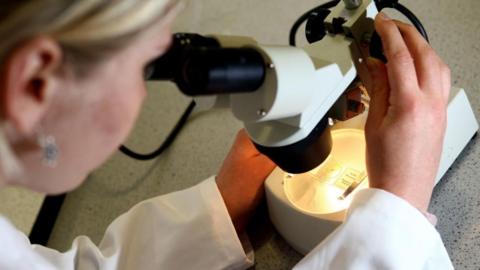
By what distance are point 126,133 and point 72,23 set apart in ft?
0.46

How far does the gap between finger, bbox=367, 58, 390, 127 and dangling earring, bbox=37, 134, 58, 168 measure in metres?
0.36

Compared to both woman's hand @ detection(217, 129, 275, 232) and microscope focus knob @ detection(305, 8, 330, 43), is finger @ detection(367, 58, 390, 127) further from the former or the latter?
woman's hand @ detection(217, 129, 275, 232)

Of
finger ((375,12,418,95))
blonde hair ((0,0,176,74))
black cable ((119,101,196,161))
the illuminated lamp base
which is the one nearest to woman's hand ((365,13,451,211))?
finger ((375,12,418,95))

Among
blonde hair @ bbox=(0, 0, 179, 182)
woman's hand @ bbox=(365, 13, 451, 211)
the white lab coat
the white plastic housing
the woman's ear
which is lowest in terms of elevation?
the white lab coat

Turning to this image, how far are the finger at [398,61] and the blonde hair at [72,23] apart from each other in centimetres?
33

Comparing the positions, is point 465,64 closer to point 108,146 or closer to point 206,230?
point 206,230

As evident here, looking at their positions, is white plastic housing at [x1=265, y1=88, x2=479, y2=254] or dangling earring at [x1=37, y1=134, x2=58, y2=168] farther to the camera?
white plastic housing at [x1=265, y1=88, x2=479, y2=254]

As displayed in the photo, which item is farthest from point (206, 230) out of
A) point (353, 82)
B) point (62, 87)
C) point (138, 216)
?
point (62, 87)

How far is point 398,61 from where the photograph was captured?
25.7 inches

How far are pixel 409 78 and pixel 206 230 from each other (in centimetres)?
36

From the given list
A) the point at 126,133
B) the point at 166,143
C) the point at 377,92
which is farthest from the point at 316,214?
the point at 166,143

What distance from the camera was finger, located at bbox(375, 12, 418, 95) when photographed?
0.65 m

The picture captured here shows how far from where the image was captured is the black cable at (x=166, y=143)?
43.0 inches

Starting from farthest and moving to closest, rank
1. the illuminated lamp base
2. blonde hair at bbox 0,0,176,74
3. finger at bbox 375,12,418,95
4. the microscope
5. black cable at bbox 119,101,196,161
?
black cable at bbox 119,101,196,161, the illuminated lamp base, finger at bbox 375,12,418,95, the microscope, blonde hair at bbox 0,0,176,74
